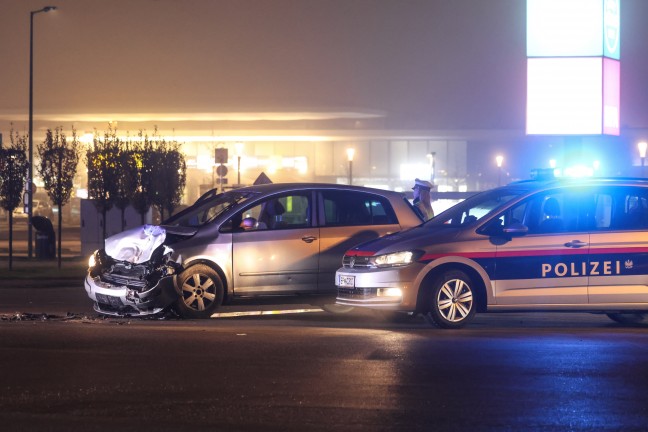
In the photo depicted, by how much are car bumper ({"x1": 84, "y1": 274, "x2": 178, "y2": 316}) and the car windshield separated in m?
1.33

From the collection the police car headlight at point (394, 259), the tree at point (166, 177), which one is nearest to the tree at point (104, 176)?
the tree at point (166, 177)

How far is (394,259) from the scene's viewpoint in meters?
12.7

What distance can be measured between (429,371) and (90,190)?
21.0 metres

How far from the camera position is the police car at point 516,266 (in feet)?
41.4

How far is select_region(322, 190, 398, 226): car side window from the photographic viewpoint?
586 inches

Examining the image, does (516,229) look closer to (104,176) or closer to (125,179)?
(104,176)

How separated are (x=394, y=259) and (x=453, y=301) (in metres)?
0.79

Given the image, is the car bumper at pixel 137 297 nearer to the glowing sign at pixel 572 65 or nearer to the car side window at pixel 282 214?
the car side window at pixel 282 214

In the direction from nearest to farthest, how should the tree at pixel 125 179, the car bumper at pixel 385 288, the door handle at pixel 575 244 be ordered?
1. the car bumper at pixel 385 288
2. the door handle at pixel 575 244
3. the tree at pixel 125 179

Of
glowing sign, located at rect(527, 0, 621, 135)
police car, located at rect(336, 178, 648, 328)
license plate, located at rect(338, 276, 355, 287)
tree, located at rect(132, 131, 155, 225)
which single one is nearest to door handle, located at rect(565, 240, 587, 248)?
police car, located at rect(336, 178, 648, 328)

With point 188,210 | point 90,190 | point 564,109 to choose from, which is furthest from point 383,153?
point 188,210

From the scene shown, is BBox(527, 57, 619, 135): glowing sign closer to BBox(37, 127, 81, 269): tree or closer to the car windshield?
BBox(37, 127, 81, 269): tree

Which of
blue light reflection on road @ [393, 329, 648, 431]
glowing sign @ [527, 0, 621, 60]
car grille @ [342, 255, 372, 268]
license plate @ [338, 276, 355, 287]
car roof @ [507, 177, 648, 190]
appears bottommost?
blue light reflection on road @ [393, 329, 648, 431]

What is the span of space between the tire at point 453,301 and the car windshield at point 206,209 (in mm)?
3241
